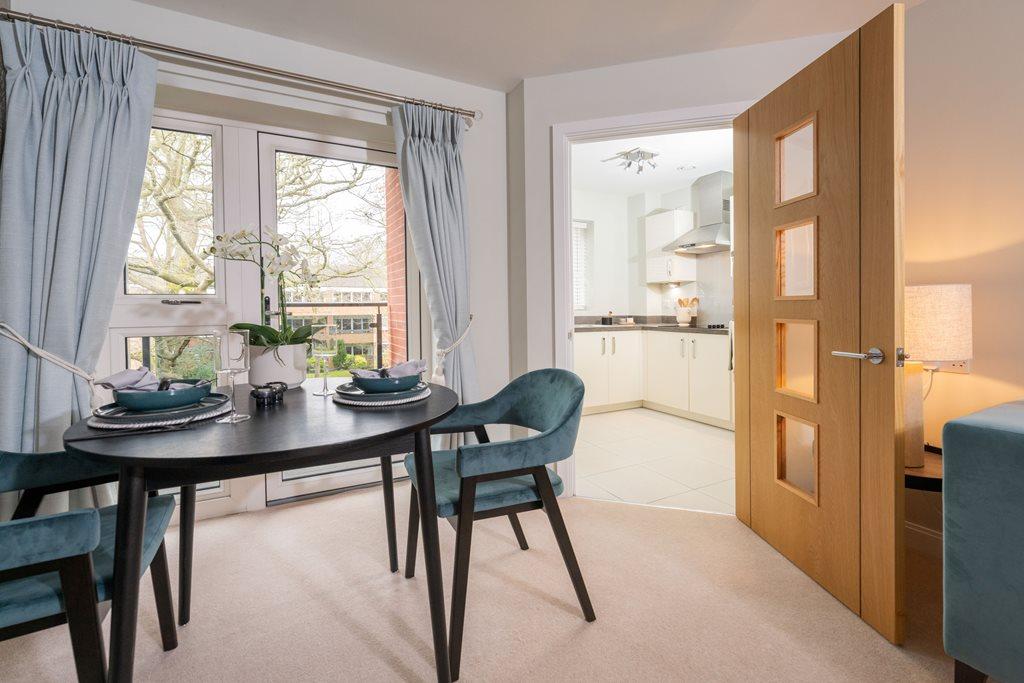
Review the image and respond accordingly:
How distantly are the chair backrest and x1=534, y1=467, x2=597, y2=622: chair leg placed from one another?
0.19m

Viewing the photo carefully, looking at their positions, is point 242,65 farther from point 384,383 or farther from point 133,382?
point 384,383

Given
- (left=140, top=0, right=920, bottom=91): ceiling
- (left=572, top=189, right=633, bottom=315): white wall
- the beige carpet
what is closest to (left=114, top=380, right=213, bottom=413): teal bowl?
the beige carpet

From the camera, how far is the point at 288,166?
2736mm

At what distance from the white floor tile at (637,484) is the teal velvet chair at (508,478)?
1.24 metres

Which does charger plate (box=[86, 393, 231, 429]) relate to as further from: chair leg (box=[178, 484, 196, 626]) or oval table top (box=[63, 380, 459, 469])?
chair leg (box=[178, 484, 196, 626])


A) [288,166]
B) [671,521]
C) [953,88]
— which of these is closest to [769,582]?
[671,521]

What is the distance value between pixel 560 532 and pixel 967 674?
3.65 feet

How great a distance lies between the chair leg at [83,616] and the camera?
1045mm

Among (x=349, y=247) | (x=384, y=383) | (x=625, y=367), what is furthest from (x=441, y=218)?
(x=625, y=367)

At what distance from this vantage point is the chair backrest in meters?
1.75

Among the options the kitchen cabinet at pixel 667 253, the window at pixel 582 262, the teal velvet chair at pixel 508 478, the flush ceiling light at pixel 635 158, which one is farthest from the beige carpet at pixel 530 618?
the window at pixel 582 262

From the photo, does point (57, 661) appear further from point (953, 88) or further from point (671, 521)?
point (953, 88)

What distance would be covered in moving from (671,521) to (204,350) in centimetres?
253

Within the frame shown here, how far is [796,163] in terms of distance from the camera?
201 centimetres
